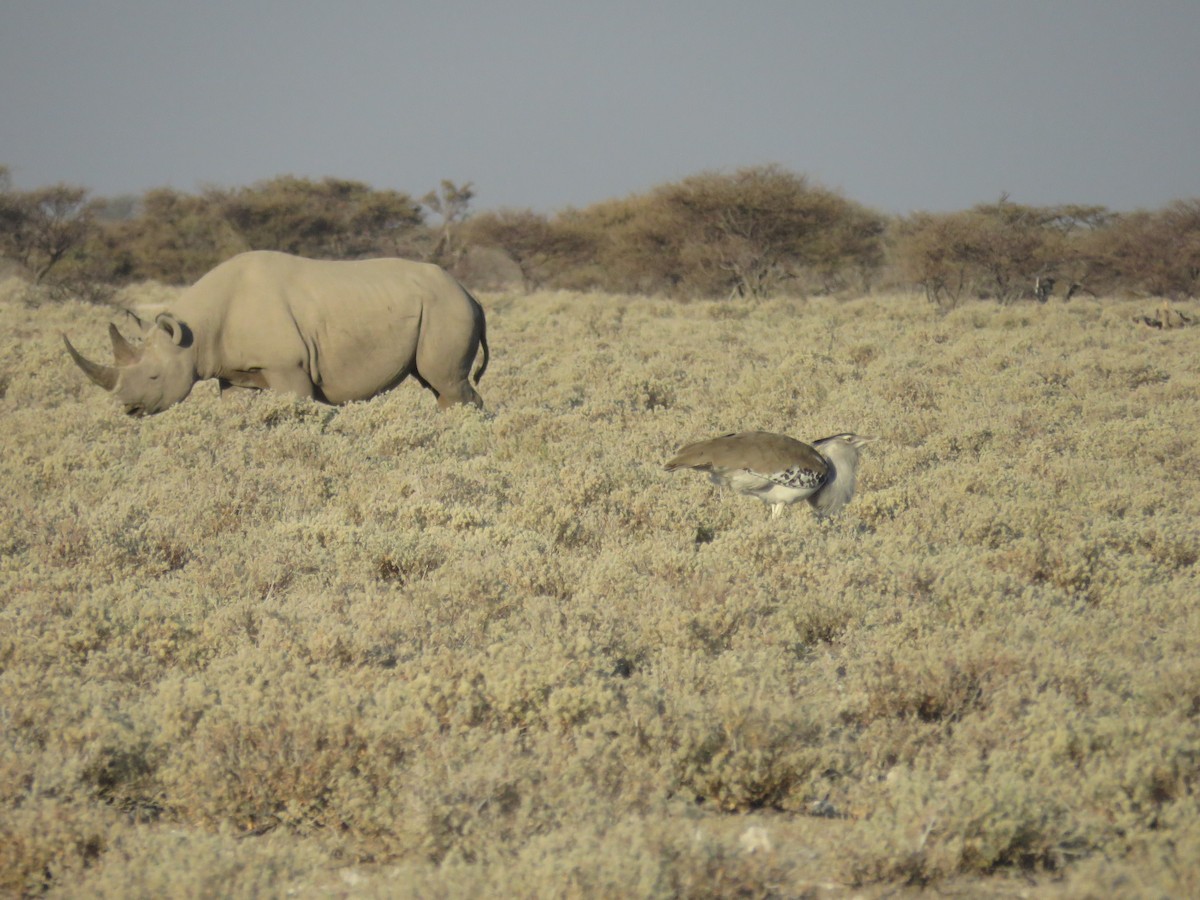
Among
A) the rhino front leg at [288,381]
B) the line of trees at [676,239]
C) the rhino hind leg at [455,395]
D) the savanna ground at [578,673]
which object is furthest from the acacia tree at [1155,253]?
the rhino front leg at [288,381]

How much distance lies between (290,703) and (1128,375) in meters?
11.2

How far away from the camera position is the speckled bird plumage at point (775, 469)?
579cm

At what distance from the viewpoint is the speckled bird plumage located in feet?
19.0

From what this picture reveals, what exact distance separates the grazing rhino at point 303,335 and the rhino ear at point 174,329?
11mm

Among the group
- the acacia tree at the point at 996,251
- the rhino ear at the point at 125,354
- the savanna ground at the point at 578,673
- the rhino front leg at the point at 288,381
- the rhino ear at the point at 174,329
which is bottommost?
the savanna ground at the point at 578,673

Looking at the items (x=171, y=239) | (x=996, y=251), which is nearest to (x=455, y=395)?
(x=996, y=251)

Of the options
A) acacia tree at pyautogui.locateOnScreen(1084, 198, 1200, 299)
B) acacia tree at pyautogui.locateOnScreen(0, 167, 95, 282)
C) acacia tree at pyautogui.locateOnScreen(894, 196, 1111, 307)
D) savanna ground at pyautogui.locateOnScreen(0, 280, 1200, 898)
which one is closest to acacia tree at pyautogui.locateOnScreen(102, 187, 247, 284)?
acacia tree at pyautogui.locateOnScreen(0, 167, 95, 282)

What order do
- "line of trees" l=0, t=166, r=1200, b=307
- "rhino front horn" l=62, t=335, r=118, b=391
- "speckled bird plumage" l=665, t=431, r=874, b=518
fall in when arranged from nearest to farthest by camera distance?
"speckled bird plumage" l=665, t=431, r=874, b=518 → "rhino front horn" l=62, t=335, r=118, b=391 → "line of trees" l=0, t=166, r=1200, b=307

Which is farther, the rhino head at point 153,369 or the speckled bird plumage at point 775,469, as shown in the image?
the rhino head at point 153,369

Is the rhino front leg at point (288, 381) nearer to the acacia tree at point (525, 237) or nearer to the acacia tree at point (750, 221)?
the acacia tree at point (750, 221)

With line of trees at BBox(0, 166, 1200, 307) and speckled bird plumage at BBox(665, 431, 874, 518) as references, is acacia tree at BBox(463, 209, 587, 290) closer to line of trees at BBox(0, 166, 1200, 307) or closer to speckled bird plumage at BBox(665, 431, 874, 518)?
line of trees at BBox(0, 166, 1200, 307)

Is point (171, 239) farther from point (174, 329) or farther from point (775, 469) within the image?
point (775, 469)

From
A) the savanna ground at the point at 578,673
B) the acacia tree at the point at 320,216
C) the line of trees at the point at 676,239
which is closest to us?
the savanna ground at the point at 578,673

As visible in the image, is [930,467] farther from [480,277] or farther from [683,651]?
[480,277]
